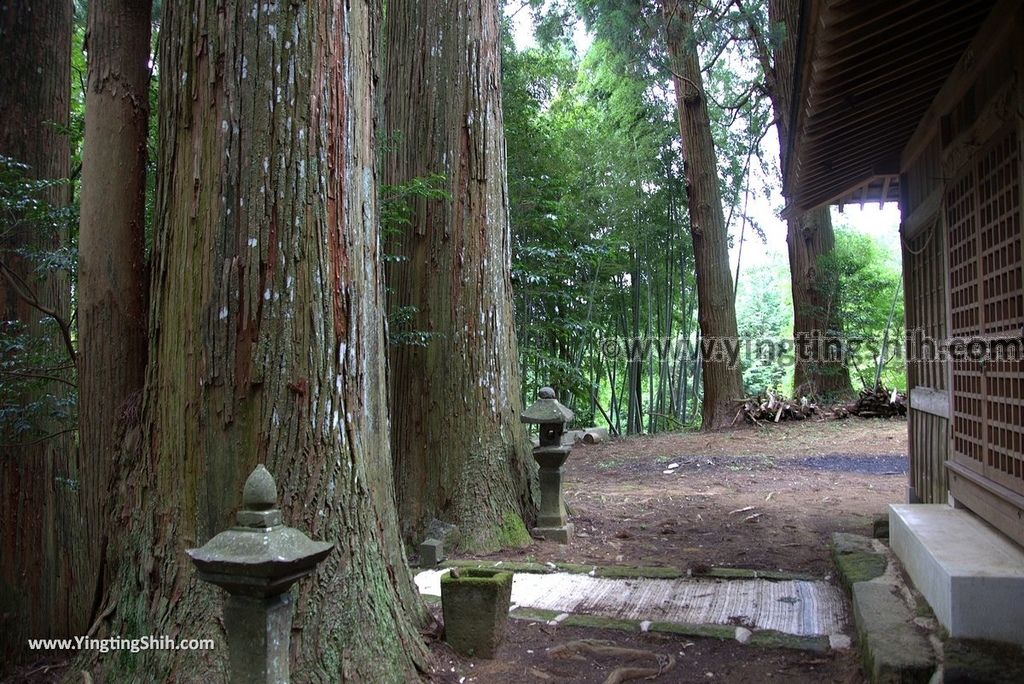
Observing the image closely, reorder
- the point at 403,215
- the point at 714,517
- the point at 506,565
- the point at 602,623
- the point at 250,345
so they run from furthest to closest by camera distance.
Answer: the point at 714,517 → the point at 403,215 → the point at 506,565 → the point at 602,623 → the point at 250,345

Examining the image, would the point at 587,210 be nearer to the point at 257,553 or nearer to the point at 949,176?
the point at 949,176

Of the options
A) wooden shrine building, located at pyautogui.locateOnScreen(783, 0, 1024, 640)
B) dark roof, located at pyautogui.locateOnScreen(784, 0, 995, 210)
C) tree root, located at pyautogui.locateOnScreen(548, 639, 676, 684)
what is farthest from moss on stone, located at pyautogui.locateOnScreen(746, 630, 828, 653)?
dark roof, located at pyautogui.locateOnScreen(784, 0, 995, 210)

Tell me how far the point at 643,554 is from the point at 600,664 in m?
2.17

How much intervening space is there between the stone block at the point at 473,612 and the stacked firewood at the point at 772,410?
10002 millimetres

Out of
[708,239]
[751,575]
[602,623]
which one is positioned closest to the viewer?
[602,623]

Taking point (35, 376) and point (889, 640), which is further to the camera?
point (35, 376)

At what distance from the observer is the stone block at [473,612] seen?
10.6ft

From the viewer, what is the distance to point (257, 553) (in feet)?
6.21

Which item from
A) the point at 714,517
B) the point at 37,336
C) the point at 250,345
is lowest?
the point at 714,517

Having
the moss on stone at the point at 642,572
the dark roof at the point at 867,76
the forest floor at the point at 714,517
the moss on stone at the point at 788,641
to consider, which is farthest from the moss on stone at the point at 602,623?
the dark roof at the point at 867,76

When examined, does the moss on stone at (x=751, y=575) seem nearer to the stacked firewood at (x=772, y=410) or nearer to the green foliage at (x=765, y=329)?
the stacked firewood at (x=772, y=410)

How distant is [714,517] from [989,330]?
3.45m

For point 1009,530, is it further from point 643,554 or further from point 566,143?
point 566,143

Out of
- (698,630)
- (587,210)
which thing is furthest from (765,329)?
(698,630)
